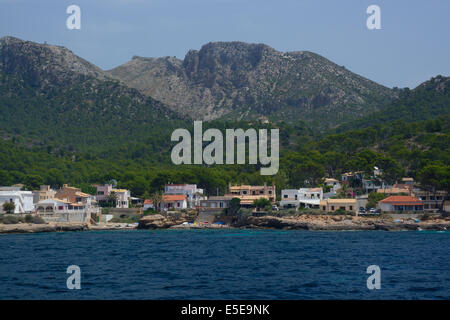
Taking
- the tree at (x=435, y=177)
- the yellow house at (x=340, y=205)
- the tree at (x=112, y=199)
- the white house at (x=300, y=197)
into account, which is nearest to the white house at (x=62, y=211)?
the tree at (x=112, y=199)

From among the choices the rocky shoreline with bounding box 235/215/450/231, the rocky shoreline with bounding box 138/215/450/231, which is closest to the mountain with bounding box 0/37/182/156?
the rocky shoreline with bounding box 138/215/450/231

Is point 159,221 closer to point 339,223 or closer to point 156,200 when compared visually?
point 156,200

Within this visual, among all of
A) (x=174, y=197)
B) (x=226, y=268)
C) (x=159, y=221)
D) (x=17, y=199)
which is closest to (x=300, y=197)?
(x=174, y=197)

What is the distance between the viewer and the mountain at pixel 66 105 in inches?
5605

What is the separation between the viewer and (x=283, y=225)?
7394 cm

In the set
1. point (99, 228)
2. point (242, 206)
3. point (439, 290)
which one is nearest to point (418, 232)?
point (242, 206)

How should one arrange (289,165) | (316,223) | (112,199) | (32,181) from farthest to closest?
(289,165) < (32,181) < (112,199) < (316,223)

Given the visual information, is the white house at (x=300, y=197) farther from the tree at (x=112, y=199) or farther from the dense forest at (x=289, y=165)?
the tree at (x=112, y=199)

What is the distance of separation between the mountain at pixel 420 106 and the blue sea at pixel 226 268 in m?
95.5

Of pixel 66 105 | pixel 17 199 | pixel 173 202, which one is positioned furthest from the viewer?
pixel 66 105

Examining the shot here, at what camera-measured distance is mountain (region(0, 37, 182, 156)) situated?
467 feet

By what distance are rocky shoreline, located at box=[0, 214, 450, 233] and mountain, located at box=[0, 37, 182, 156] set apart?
57.2 m

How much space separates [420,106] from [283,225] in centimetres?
8908

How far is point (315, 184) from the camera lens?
9738 centimetres
